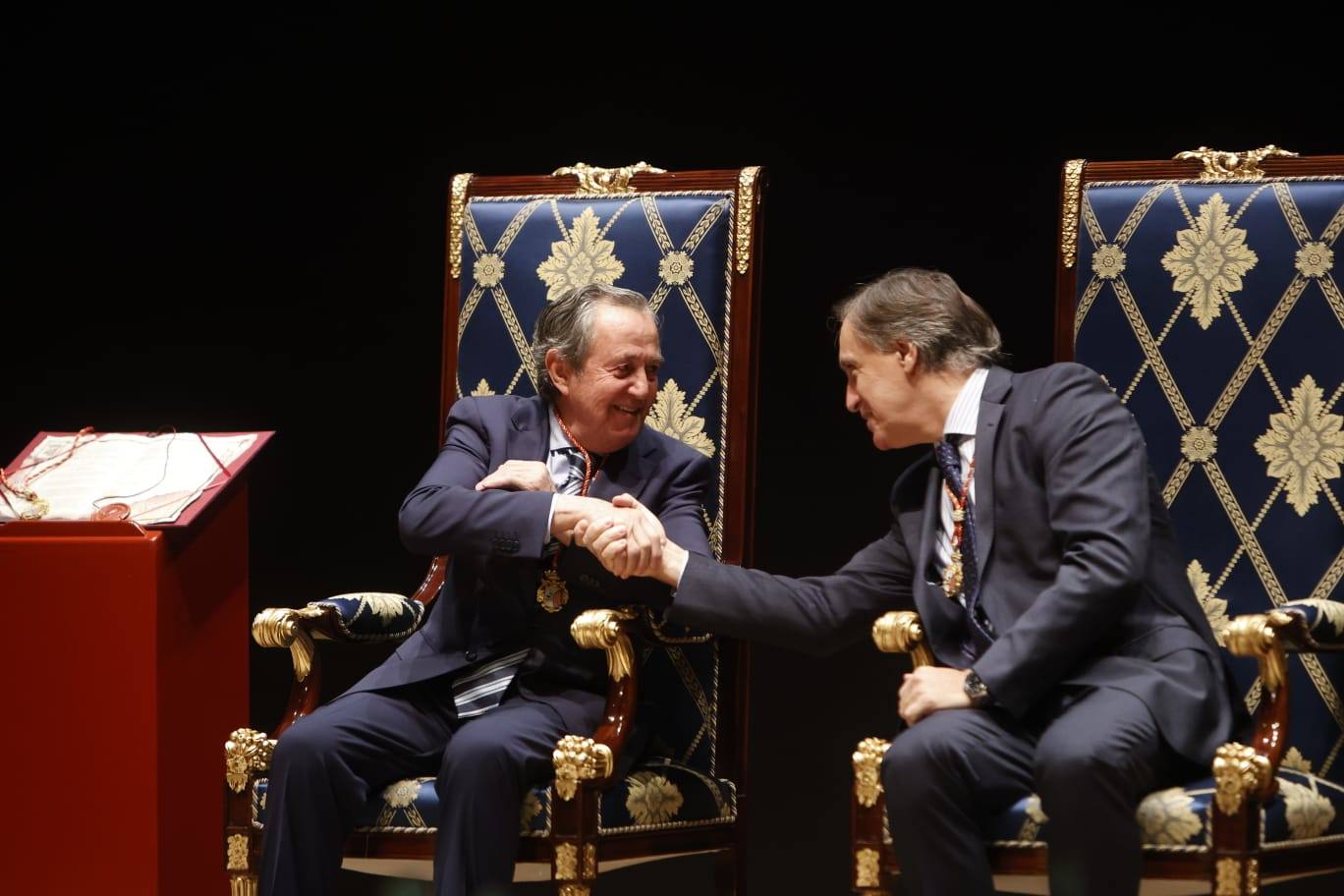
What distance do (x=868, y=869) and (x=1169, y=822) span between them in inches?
18.6

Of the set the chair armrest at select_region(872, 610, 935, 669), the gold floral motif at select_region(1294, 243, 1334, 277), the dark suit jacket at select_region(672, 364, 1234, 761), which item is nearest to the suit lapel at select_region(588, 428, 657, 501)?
the dark suit jacket at select_region(672, 364, 1234, 761)

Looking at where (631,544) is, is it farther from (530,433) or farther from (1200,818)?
(1200,818)

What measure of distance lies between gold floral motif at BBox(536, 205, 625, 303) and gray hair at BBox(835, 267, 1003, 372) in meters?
0.66

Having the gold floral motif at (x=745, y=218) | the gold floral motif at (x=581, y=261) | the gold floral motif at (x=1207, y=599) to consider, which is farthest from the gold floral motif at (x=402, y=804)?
the gold floral motif at (x=1207, y=599)

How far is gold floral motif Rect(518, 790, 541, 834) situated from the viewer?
2.74 m

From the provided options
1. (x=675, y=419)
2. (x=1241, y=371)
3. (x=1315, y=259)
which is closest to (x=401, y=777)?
(x=675, y=419)

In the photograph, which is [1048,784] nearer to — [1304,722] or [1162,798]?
[1162,798]

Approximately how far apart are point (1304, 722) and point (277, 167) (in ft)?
9.07

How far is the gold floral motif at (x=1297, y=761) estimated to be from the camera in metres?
2.89

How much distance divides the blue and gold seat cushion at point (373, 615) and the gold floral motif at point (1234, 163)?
170 cm

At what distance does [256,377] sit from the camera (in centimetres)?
430

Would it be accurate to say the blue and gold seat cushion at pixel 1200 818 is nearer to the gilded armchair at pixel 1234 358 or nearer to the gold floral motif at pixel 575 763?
the gilded armchair at pixel 1234 358

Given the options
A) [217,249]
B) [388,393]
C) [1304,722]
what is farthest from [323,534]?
[1304,722]

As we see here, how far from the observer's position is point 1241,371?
306cm
